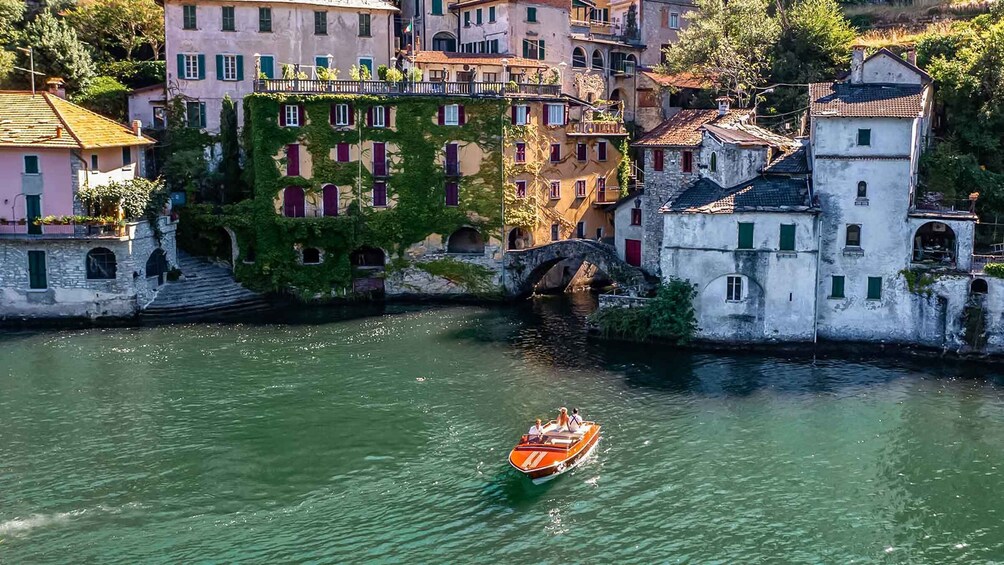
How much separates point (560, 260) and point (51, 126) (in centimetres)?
3322

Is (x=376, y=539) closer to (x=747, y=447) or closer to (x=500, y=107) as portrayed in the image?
(x=747, y=447)

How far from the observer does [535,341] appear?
197 ft

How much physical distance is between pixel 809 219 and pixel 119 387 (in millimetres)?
36058

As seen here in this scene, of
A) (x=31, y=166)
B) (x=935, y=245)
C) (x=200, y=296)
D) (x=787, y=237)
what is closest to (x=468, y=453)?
(x=787, y=237)

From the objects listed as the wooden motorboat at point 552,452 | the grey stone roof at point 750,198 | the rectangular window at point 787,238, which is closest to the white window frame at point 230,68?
the grey stone roof at point 750,198

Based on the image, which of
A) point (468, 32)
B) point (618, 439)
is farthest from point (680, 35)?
point (618, 439)

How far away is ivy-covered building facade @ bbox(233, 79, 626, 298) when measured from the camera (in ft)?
226

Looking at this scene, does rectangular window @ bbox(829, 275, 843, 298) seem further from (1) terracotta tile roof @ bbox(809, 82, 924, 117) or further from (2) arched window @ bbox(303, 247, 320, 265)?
(2) arched window @ bbox(303, 247, 320, 265)

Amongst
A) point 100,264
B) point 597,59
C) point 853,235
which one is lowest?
point 100,264

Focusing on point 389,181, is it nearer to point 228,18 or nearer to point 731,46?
point 228,18

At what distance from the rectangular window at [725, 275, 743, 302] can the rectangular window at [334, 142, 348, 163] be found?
27.6 metres

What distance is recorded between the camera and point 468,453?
139 feet

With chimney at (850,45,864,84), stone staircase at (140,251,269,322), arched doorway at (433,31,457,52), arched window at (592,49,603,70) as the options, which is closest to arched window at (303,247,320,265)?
stone staircase at (140,251,269,322)

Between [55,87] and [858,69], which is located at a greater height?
[55,87]
